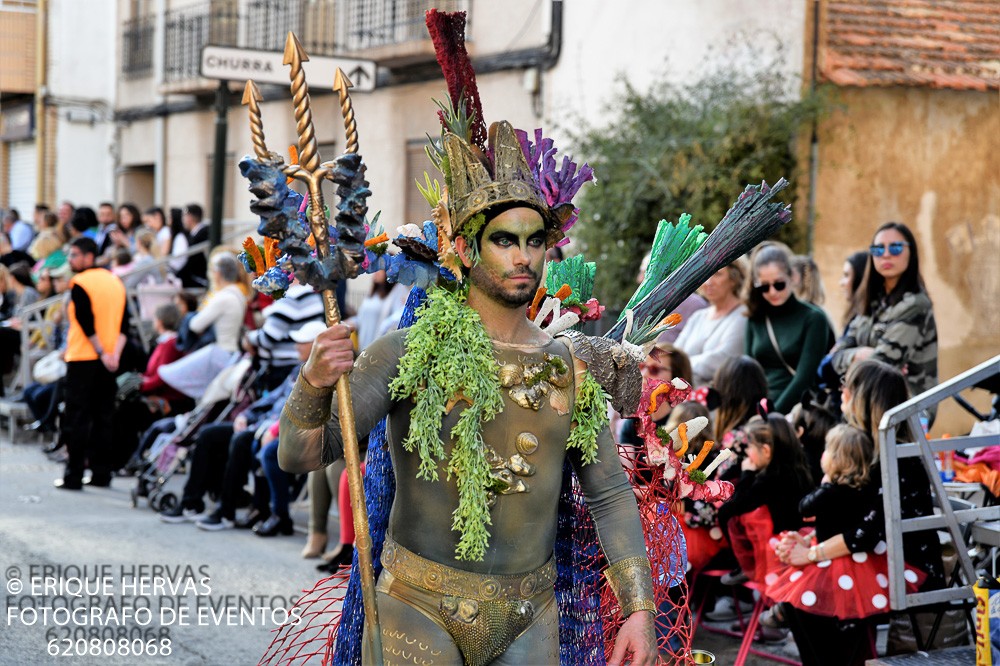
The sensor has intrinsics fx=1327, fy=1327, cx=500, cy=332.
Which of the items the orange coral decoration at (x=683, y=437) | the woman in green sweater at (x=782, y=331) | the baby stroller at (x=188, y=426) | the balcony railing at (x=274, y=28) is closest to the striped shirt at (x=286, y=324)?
the baby stroller at (x=188, y=426)

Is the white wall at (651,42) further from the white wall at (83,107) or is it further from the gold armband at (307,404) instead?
the white wall at (83,107)

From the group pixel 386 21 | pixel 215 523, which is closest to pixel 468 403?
pixel 215 523

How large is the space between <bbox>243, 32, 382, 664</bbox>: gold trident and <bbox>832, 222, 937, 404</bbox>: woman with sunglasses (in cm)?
409

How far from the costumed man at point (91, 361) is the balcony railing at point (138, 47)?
47.9 ft

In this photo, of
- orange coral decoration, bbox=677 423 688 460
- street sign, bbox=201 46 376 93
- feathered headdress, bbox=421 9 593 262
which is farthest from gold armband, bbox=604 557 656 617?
street sign, bbox=201 46 376 93

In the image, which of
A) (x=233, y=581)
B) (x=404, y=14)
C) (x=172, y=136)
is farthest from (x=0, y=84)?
(x=233, y=581)

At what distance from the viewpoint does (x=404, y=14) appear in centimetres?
1733

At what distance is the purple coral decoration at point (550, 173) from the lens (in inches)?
144

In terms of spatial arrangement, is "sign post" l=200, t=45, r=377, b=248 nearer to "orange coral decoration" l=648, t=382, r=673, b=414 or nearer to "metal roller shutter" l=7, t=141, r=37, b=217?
"orange coral decoration" l=648, t=382, r=673, b=414

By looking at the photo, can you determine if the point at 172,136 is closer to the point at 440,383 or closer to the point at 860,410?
the point at 860,410

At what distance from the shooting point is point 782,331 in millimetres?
7391

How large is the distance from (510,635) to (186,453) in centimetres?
676

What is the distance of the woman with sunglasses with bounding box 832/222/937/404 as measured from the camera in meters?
6.80

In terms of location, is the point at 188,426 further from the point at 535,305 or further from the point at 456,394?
the point at 456,394
